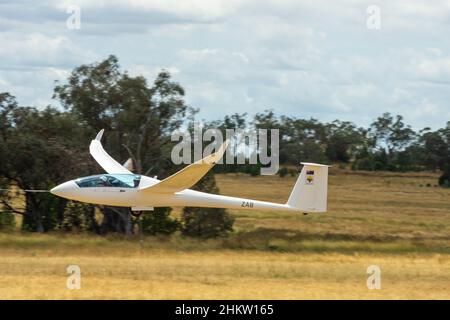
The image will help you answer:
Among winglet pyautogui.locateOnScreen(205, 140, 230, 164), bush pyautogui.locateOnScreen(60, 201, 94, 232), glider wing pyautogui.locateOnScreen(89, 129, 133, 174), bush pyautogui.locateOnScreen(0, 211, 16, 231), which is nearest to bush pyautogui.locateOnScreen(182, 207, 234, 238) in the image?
bush pyautogui.locateOnScreen(60, 201, 94, 232)

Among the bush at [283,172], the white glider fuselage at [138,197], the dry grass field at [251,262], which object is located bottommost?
the dry grass field at [251,262]

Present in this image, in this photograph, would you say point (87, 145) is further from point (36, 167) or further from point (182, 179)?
point (182, 179)

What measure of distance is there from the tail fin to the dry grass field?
159 cm

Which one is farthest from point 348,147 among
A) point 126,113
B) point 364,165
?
point 126,113

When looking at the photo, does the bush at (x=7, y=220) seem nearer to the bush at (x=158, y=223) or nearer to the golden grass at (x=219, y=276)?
the bush at (x=158, y=223)

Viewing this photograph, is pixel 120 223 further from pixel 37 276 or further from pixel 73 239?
pixel 37 276

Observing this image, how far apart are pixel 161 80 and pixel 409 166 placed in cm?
6266

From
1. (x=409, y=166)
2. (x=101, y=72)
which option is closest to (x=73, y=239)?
(x=101, y=72)

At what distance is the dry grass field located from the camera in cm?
1870

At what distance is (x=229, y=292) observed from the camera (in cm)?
1841

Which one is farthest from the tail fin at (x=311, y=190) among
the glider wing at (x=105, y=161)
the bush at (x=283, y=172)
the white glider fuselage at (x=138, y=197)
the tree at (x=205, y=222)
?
the bush at (x=283, y=172)

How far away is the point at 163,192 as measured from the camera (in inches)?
1110

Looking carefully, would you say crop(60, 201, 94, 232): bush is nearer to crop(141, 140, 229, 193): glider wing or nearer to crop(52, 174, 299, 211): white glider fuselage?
crop(52, 174, 299, 211): white glider fuselage

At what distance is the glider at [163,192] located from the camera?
91.5 ft
